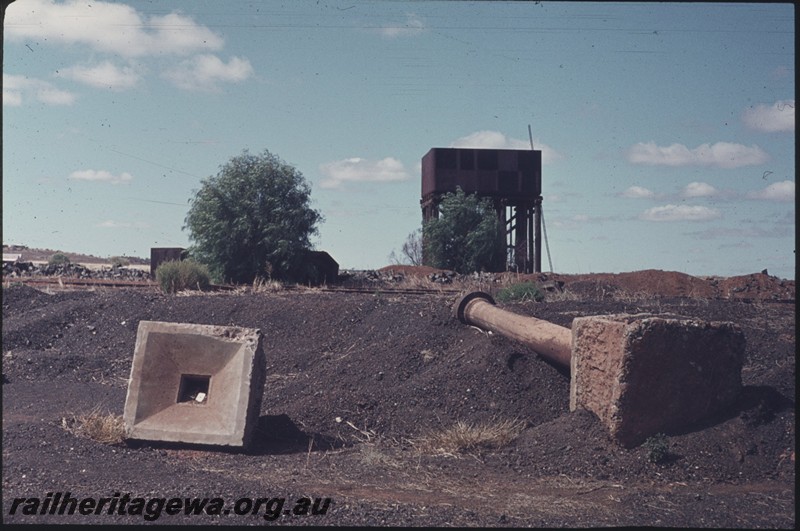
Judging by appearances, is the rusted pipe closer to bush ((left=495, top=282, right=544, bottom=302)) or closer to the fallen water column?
the fallen water column

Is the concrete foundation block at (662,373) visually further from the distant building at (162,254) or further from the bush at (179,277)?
the distant building at (162,254)

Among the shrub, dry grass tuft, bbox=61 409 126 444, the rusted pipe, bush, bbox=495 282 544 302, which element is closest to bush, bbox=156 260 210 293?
bush, bbox=495 282 544 302

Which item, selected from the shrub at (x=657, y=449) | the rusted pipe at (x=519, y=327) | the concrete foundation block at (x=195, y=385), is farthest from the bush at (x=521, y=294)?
the shrub at (x=657, y=449)

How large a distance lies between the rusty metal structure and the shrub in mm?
23920

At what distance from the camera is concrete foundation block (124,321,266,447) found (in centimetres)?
783

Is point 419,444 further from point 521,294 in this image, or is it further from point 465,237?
point 465,237

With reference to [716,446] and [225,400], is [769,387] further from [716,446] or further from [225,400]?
[225,400]

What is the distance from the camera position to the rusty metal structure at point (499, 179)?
3120 centimetres

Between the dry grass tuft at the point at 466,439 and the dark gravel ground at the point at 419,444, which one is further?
the dry grass tuft at the point at 466,439

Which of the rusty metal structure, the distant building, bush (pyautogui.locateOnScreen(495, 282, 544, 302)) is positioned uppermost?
the rusty metal structure

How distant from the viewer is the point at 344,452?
8.20m

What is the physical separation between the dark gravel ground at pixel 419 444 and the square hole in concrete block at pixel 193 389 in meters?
0.57

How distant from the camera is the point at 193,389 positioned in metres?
8.38

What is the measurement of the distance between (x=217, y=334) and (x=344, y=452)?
1.71 metres
